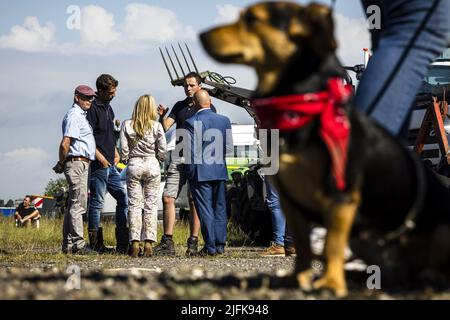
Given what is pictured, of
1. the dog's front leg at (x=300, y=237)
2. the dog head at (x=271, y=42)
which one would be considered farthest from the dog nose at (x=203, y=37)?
the dog's front leg at (x=300, y=237)

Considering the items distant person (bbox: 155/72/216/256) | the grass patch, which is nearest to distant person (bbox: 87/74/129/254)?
distant person (bbox: 155/72/216/256)

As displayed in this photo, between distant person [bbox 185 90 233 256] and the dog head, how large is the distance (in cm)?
736

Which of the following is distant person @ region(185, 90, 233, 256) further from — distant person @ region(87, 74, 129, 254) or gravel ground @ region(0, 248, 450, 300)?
gravel ground @ region(0, 248, 450, 300)

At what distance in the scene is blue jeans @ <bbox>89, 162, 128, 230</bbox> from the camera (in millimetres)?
11586

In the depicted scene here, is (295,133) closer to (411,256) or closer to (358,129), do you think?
(358,129)

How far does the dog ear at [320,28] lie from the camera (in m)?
3.58

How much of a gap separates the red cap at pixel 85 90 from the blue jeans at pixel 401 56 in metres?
7.05

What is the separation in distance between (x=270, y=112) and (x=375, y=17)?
1664mm

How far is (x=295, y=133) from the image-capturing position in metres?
3.66

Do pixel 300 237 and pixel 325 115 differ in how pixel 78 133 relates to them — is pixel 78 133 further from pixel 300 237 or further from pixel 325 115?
pixel 325 115

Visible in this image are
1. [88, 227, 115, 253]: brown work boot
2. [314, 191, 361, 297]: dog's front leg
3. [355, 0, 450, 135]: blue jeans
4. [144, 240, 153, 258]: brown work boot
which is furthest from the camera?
[88, 227, 115, 253]: brown work boot

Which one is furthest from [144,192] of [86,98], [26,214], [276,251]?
[26,214]

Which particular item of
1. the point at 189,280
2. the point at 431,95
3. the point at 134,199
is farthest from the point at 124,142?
the point at 189,280

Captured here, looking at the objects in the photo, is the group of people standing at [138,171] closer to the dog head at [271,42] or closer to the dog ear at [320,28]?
the dog head at [271,42]
